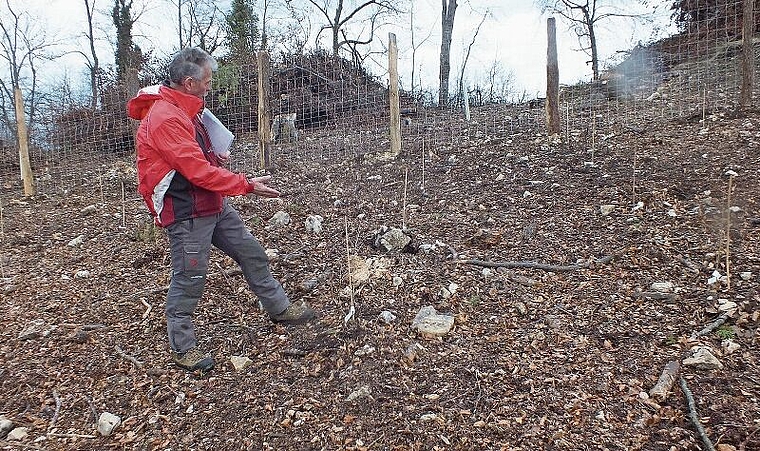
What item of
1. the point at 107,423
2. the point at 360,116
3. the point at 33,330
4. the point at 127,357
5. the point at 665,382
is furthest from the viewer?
the point at 360,116

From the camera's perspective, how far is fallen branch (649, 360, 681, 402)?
7.80 ft

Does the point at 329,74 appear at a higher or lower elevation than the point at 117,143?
higher

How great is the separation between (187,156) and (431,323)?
1.75m

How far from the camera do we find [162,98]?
8.86 ft

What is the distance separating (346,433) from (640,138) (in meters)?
5.65

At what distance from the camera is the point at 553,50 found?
22.5ft

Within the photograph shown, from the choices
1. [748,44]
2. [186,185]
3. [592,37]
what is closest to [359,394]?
[186,185]

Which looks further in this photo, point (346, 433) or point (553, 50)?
point (553, 50)

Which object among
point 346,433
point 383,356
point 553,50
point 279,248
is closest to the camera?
point 346,433

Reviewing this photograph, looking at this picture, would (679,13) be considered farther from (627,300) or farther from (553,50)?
(627,300)

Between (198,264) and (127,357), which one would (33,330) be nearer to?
(127,357)

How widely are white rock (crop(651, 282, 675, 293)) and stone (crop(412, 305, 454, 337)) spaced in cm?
136

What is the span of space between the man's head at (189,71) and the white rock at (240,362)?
62.0 inches

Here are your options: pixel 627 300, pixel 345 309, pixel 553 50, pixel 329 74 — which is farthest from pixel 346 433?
pixel 329 74
